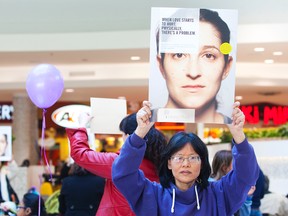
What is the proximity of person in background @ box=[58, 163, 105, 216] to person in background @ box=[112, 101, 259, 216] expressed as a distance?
7.87ft

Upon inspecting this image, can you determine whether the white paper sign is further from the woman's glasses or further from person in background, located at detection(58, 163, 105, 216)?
the woman's glasses

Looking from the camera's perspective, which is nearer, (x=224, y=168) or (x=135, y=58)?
(x=224, y=168)

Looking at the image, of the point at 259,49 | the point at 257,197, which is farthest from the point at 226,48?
the point at 259,49

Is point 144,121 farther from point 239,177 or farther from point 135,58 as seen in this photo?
point 135,58

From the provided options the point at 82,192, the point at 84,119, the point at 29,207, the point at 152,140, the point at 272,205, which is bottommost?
the point at 272,205

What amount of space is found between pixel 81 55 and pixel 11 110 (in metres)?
6.21

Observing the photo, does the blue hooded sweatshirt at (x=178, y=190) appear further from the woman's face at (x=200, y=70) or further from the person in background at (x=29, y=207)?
the person in background at (x=29, y=207)

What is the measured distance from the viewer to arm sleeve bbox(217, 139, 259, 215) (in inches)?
89.9

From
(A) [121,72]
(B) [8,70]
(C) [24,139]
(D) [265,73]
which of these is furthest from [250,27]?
(C) [24,139]

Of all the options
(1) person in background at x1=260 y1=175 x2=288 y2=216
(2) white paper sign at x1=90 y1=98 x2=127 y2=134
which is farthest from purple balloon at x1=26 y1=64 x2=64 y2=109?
(1) person in background at x1=260 y1=175 x2=288 y2=216

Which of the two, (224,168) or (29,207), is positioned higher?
(224,168)

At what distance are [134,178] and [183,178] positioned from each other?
0.65 feet

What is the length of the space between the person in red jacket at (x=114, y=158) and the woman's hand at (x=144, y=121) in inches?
32.2

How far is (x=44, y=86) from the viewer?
4.18 meters
